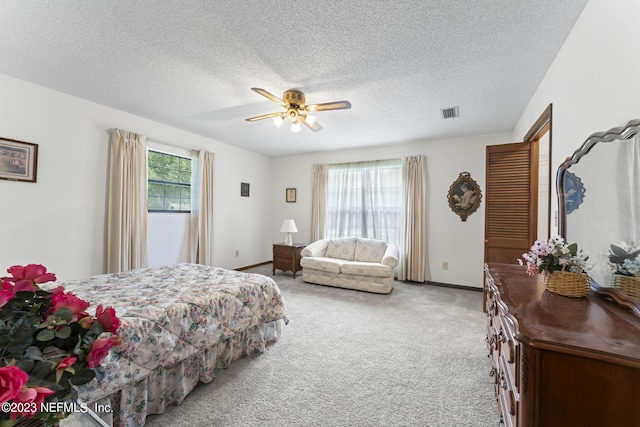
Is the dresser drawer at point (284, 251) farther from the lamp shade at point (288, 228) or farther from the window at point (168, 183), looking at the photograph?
the window at point (168, 183)

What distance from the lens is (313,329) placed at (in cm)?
291

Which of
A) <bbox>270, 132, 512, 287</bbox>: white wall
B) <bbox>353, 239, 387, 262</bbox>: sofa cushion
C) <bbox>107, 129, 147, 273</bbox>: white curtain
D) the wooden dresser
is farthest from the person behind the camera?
A: <bbox>353, 239, 387, 262</bbox>: sofa cushion

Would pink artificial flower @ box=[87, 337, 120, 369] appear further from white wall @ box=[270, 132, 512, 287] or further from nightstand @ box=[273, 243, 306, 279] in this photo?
white wall @ box=[270, 132, 512, 287]

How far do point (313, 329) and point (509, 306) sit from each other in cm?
214

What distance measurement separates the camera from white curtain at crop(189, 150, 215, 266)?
4.63m

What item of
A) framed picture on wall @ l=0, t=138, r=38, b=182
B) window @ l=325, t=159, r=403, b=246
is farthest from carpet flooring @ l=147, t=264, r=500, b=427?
framed picture on wall @ l=0, t=138, r=38, b=182

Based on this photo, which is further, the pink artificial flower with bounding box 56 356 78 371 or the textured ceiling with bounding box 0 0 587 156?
the textured ceiling with bounding box 0 0 587 156

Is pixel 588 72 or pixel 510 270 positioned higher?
pixel 588 72

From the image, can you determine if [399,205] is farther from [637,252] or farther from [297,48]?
[637,252]

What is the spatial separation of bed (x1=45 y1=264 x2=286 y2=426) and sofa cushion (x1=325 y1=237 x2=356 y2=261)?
98.5 inches

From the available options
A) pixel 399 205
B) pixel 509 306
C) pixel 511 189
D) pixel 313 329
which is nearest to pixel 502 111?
pixel 511 189

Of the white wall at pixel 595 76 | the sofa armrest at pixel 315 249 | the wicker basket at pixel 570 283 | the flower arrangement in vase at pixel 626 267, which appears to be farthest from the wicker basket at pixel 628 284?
the sofa armrest at pixel 315 249

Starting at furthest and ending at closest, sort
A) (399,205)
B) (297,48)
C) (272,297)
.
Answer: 1. (399,205)
2. (272,297)
3. (297,48)

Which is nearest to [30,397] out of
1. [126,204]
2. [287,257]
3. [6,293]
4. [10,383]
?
[10,383]
